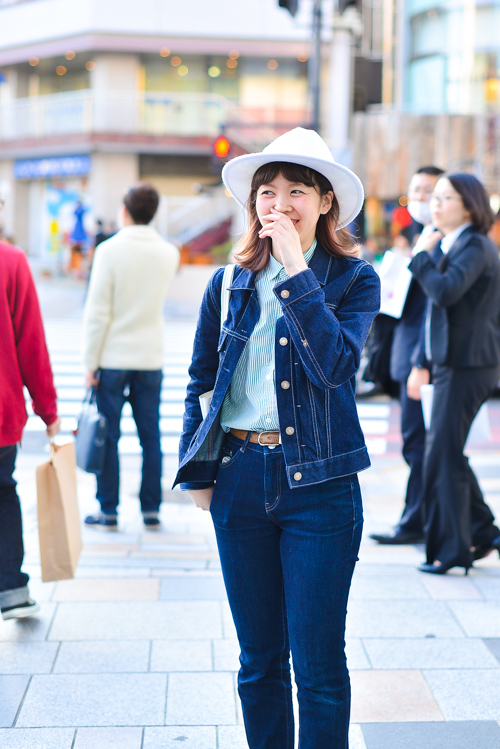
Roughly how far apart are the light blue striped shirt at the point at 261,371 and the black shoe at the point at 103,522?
3097 millimetres

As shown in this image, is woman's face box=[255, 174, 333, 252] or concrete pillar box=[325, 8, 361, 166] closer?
woman's face box=[255, 174, 333, 252]

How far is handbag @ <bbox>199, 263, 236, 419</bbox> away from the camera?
247cm

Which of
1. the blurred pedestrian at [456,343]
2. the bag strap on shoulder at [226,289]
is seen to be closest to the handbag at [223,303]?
the bag strap on shoulder at [226,289]

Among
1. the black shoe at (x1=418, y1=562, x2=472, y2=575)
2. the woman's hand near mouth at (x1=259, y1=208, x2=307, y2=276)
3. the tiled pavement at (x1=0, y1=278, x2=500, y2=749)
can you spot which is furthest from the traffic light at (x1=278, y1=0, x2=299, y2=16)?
the woman's hand near mouth at (x1=259, y1=208, x2=307, y2=276)

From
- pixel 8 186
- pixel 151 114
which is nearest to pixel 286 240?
pixel 151 114

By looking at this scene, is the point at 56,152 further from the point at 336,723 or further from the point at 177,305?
the point at 336,723

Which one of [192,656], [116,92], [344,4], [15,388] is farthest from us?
[116,92]

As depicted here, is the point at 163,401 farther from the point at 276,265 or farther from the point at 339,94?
the point at 339,94

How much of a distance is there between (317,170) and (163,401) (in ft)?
26.6

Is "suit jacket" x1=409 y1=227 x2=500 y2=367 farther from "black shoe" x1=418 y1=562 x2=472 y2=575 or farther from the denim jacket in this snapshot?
the denim jacket

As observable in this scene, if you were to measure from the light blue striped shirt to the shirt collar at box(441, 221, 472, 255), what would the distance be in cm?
229

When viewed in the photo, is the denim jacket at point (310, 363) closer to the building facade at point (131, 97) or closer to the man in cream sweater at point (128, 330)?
the man in cream sweater at point (128, 330)

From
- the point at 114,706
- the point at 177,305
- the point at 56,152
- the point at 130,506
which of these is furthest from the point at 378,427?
the point at 56,152

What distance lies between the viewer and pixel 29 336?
3734 millimetres
